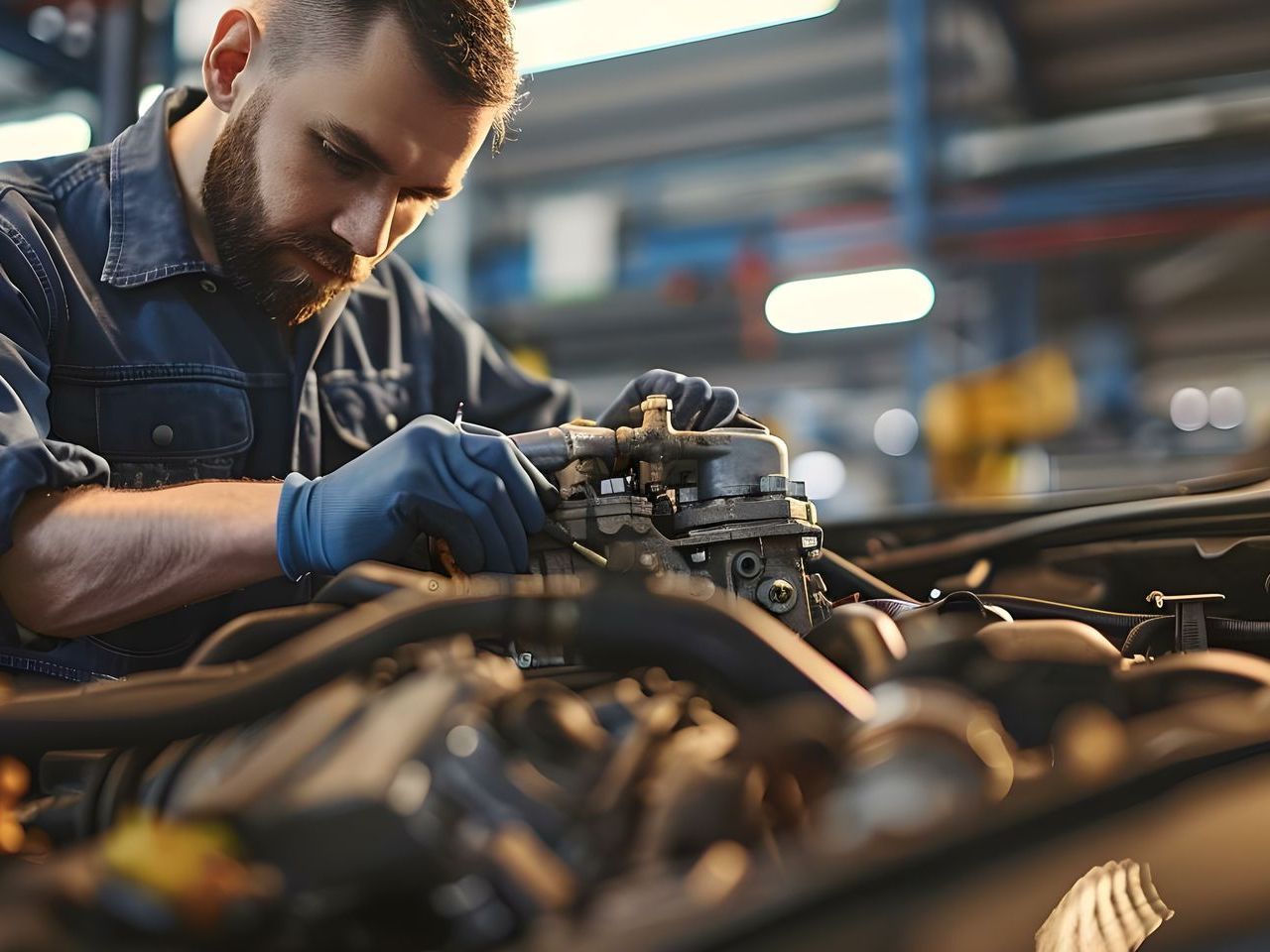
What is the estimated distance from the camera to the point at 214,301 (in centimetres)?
141

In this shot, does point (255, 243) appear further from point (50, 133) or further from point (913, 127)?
point (913, 127)

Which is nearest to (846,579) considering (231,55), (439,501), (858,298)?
(439,501)

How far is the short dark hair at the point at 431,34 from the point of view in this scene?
4.01ft


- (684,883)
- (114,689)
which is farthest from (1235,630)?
(114,689)

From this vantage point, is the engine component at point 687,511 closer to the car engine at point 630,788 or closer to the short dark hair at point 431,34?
the car engine at point 630,788

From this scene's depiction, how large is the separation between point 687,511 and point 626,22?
2838 mm

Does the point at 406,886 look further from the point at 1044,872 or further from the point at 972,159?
the point at 972,159

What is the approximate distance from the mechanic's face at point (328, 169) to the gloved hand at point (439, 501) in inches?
19.7

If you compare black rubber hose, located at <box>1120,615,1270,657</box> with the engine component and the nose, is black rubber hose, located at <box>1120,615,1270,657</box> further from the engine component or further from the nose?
the nose

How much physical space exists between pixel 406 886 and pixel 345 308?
4.87 feet

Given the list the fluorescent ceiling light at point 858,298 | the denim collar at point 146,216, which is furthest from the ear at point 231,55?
the fluorescent ceiling light at point 858,298

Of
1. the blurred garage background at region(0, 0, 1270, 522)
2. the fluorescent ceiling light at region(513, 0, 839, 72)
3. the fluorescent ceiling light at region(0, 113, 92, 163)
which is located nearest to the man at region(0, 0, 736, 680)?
the blurred garage background at region(0, 0, 1270, 522)

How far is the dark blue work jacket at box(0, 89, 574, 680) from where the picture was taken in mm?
1227

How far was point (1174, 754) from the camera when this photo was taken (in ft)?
1.24
